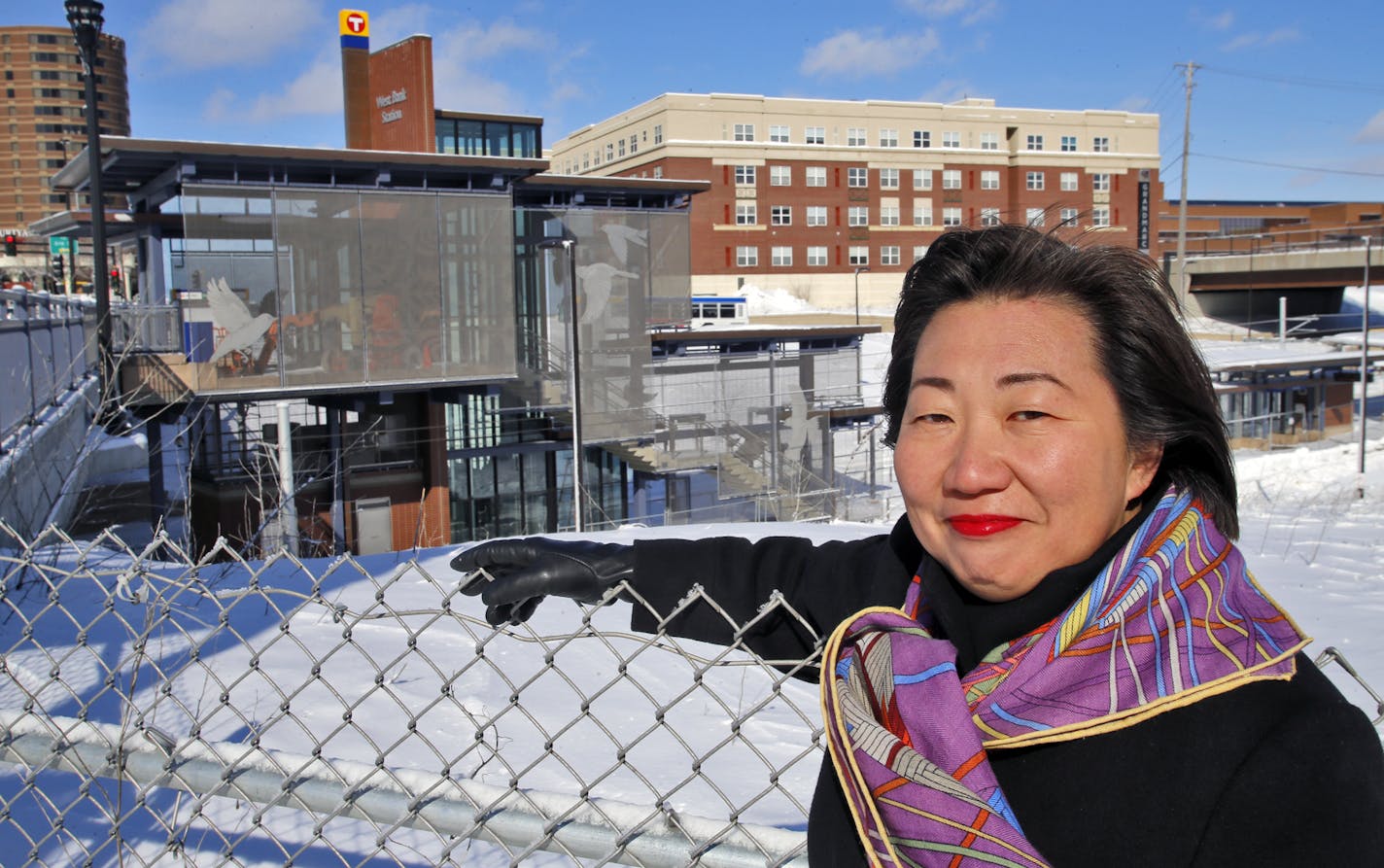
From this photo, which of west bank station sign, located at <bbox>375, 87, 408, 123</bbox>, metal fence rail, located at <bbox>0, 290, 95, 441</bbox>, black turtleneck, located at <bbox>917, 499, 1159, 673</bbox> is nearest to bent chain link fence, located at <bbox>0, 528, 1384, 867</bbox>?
black turtleneck, located at <bbox>917, 499, 1159, 673</bbox>

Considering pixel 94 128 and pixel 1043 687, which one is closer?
pixel 1043 687

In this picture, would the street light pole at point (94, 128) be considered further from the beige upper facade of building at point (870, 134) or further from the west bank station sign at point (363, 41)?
the beige upper facade of building at point (870, 134)

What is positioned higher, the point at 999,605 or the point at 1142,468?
the point at 1142,468

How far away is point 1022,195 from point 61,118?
119791 millimetres

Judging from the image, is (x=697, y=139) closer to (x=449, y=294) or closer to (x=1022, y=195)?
(x=1022, y=195)

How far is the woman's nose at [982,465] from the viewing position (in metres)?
1.51

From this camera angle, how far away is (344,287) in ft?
75.7

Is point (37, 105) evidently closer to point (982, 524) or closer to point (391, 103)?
point (391, 103)

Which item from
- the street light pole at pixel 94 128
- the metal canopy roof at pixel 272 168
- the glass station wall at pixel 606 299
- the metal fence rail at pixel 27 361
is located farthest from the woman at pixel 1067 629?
the glass station wall at pixel 606 299

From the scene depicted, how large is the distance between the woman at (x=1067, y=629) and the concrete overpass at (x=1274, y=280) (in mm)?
40783


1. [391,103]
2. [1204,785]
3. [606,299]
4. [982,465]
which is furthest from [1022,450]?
[391,103]

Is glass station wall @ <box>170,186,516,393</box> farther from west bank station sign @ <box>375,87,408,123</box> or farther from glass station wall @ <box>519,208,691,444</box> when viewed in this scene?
west bank station sign @ <box>375,87,408,123</box>

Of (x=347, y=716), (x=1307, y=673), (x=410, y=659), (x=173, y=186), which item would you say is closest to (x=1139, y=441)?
(x=1307, y=673)

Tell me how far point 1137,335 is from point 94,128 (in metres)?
18.1
